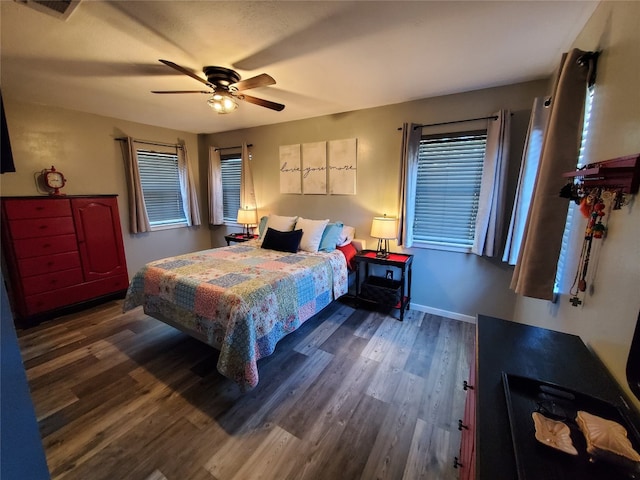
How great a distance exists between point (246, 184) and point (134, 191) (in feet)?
5.11

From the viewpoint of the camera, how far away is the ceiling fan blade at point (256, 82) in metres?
1.83

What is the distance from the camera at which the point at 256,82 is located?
194cm

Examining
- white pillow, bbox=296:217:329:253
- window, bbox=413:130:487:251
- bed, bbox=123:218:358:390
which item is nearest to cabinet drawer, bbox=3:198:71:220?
bed, bbox=123:218:358:390

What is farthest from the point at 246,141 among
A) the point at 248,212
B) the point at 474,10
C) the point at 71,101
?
the point at 474,10

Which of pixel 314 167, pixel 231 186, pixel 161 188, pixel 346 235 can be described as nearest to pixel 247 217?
pixel 231 186

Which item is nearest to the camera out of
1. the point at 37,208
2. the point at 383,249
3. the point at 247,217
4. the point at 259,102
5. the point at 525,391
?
the point at 525,391

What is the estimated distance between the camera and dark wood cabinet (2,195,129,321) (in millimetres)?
2672

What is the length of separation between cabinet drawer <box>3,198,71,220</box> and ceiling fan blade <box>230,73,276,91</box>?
250cm

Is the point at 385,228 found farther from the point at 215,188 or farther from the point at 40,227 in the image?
the point at 40,227

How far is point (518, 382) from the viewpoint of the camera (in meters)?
0.91

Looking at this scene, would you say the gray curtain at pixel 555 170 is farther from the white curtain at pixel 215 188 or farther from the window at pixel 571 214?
the white curtain at pixel 215 188

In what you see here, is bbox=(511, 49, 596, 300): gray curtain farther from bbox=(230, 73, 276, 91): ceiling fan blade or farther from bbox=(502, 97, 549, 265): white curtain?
bbox=(230, 73, 276, 91): ceiling fan blade

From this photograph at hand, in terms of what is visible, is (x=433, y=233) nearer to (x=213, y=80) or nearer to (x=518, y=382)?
(x=518, y=382)

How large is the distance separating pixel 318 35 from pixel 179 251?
404 cm
